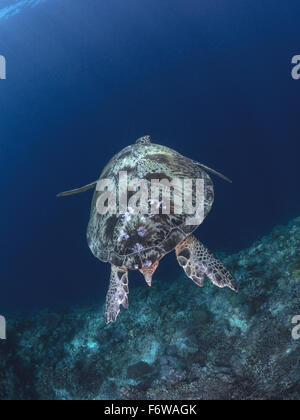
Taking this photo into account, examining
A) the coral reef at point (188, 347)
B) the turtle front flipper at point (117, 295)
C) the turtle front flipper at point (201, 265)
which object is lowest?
the coral reef at point (188, 347)

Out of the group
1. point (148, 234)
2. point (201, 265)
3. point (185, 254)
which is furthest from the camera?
point (185, 254)

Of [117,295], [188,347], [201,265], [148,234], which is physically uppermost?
[148,234]

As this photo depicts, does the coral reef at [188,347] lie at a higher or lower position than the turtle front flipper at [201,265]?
lower

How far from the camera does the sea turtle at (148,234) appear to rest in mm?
2025

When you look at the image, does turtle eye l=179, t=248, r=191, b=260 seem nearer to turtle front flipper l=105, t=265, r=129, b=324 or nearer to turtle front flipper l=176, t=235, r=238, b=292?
turtle front flipper l=176, t=235, r=238, b=292

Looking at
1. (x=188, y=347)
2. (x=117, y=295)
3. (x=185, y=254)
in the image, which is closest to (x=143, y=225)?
(x=185, y=254)

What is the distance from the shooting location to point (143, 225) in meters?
2.05

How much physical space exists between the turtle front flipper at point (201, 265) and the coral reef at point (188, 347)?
209 centimetres

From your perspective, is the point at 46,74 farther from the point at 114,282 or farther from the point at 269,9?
the point at 114,282

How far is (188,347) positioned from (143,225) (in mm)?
Result: 3129

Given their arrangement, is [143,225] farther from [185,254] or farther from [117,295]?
[117,295]

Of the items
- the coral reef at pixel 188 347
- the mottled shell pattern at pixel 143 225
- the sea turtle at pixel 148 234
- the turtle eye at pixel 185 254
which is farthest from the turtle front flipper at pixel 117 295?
the coral reef at pixel 188 347

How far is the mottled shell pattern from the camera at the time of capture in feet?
6.59

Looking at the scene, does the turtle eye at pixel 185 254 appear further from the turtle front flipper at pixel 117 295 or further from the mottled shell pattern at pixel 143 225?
the turtle front flipper at pixel 117 295
